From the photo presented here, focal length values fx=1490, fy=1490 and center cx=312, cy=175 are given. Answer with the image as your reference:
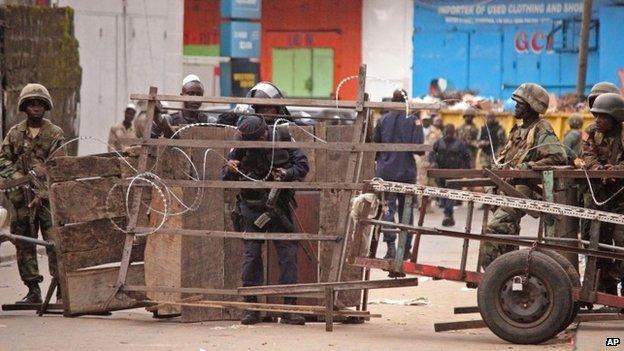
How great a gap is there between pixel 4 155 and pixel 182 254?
6.81 ft

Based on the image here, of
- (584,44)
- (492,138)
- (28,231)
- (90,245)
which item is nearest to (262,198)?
(90,245)

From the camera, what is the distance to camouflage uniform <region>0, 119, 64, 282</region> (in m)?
12.6

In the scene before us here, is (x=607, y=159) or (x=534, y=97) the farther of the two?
(x=534, y=97)

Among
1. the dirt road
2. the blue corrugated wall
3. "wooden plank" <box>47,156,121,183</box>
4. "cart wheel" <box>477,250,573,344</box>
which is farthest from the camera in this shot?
the blue corrugated wall

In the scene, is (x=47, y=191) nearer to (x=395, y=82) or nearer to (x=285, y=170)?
(x=285, y=170)

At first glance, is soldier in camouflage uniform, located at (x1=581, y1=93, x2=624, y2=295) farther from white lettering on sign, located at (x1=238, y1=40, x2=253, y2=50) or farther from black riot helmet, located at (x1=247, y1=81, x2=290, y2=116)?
white lettering on sign, located at (x1=238, y1=40, x2=253, y2=50)

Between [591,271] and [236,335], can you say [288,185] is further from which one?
[591,271]

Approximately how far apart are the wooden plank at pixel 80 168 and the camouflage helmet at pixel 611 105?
384 cm

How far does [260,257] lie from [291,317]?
564 mm

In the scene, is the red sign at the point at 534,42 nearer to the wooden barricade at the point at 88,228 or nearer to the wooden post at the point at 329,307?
the wooden barricade at the point at 88,228

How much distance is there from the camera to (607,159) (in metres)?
11.6

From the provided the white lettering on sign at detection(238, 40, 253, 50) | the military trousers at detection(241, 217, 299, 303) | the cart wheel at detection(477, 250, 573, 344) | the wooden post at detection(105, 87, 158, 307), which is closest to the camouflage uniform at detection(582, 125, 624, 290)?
the cart wheel at detection(477, 250, 573, 344)

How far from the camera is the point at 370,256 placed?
35.7 feet

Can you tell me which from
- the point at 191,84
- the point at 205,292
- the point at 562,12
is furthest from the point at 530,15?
the point at 205,292
